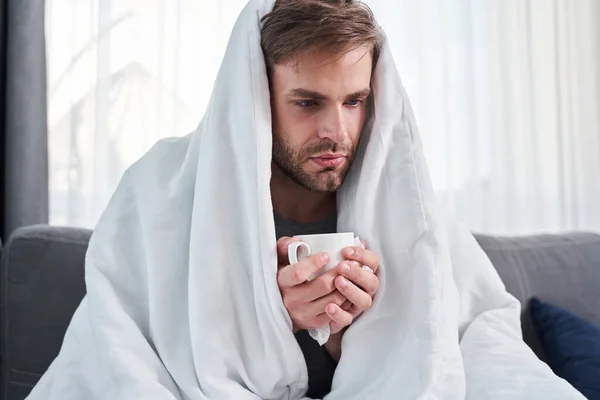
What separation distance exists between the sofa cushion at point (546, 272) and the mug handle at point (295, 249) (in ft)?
2.67

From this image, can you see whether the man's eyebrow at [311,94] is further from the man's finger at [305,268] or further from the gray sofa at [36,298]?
the gray sofa at [36,298]

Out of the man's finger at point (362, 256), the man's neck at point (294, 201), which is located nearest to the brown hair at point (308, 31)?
the man's neck at point (294, 201)

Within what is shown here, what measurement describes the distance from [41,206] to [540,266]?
1.52 metres

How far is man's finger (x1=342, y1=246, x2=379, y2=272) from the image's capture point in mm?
1187

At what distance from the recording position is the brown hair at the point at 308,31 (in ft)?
4.49

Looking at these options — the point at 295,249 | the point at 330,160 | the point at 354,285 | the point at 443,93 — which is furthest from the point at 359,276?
the point at 443,93

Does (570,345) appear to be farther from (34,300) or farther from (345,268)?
(34,300)

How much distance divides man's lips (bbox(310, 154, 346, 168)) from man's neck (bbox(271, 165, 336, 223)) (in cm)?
18

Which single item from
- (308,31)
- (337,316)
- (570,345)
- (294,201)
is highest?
(308,31)

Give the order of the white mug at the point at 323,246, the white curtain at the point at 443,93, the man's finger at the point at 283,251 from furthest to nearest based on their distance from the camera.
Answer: the white curtain at the point at 443,93, the man's finger at the point at 283,251, the white mug at the point at 323,246

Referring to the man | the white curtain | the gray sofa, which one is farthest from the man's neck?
the white curtain

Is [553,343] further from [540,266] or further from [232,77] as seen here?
[232,77]

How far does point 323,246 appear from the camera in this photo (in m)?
1.16

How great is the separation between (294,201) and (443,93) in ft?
3.93
